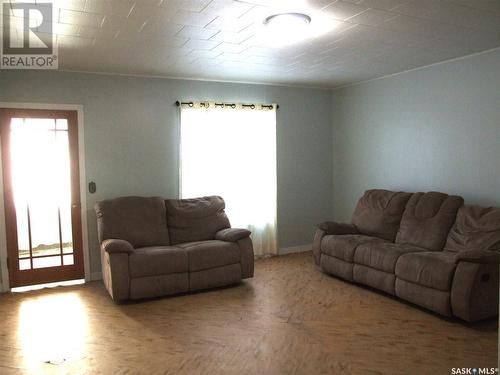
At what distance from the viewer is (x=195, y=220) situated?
4934 mm

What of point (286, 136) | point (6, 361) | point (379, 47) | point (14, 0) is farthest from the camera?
point (286, 136)

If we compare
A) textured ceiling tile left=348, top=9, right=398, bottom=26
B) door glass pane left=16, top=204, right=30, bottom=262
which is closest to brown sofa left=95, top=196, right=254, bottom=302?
door glass pane left=16, top=204, right=30, bottom=262

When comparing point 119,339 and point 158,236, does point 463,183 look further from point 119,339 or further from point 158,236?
point 119,339

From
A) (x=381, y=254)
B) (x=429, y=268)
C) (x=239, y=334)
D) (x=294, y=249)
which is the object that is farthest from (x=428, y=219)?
(x=239, y=334)

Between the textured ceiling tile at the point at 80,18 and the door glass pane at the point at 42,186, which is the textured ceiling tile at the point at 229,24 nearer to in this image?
the textured ceiling tile at the point at 80,18

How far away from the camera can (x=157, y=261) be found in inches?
163

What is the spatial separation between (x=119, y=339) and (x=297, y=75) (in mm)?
3694

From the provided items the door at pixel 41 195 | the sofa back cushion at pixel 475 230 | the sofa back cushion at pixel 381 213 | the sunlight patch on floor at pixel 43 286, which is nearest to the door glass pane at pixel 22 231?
the door at pixel 41 195

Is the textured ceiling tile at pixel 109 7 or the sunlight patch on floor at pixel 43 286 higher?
the textured ceiling tile at pixel 109 7

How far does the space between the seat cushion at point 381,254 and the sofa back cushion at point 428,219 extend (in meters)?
0.16

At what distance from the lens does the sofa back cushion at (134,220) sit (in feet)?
14.9

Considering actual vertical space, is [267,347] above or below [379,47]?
below

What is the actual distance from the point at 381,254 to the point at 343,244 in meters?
0.57

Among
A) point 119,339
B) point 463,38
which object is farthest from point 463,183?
point 119,339
